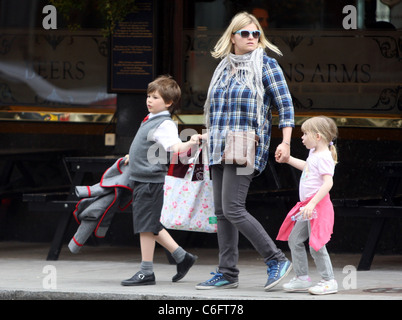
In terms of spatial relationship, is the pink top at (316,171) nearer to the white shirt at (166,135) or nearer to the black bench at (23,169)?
the white shirt at (166,135)

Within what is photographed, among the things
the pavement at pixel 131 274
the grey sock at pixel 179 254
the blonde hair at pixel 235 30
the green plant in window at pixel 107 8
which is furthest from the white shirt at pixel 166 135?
the green plant in window at pixel 107 8

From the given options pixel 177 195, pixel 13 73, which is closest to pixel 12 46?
pixel 13 73

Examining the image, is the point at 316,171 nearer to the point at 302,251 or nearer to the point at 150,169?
the point at 302,251

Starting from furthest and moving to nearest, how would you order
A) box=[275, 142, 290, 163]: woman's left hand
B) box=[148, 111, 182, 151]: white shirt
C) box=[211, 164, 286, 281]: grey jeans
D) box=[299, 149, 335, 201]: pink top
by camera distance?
box=[148, 111, 182, 151]: white shirt → box=[211, 164, 286, 281]: grey jeans → box=[299, 149, 335, 201]: pink top → box=[275, 142, 290, 163]: woman's left hand

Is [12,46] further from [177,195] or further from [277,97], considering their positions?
[277,97]

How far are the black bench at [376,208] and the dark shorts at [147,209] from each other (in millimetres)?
1647

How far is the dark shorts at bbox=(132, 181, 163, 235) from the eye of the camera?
7.29 metres

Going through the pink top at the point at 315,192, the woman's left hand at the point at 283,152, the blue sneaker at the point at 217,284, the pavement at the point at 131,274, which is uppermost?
the woman's left hand at the point at 283,152

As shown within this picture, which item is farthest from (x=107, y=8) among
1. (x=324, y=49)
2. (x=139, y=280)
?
(x=139, y=280)

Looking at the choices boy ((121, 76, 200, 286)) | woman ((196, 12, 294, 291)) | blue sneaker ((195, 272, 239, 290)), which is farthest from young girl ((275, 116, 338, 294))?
boy ((121, 76, 200, 286))

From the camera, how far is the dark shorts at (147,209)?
23.9 ft

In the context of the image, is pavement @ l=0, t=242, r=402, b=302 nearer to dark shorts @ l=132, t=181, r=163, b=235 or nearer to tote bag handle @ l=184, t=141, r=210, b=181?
dark shorts @ l=132, t=181, r=163, b=235

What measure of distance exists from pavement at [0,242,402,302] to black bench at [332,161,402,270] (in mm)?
192

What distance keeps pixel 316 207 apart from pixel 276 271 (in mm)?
538
